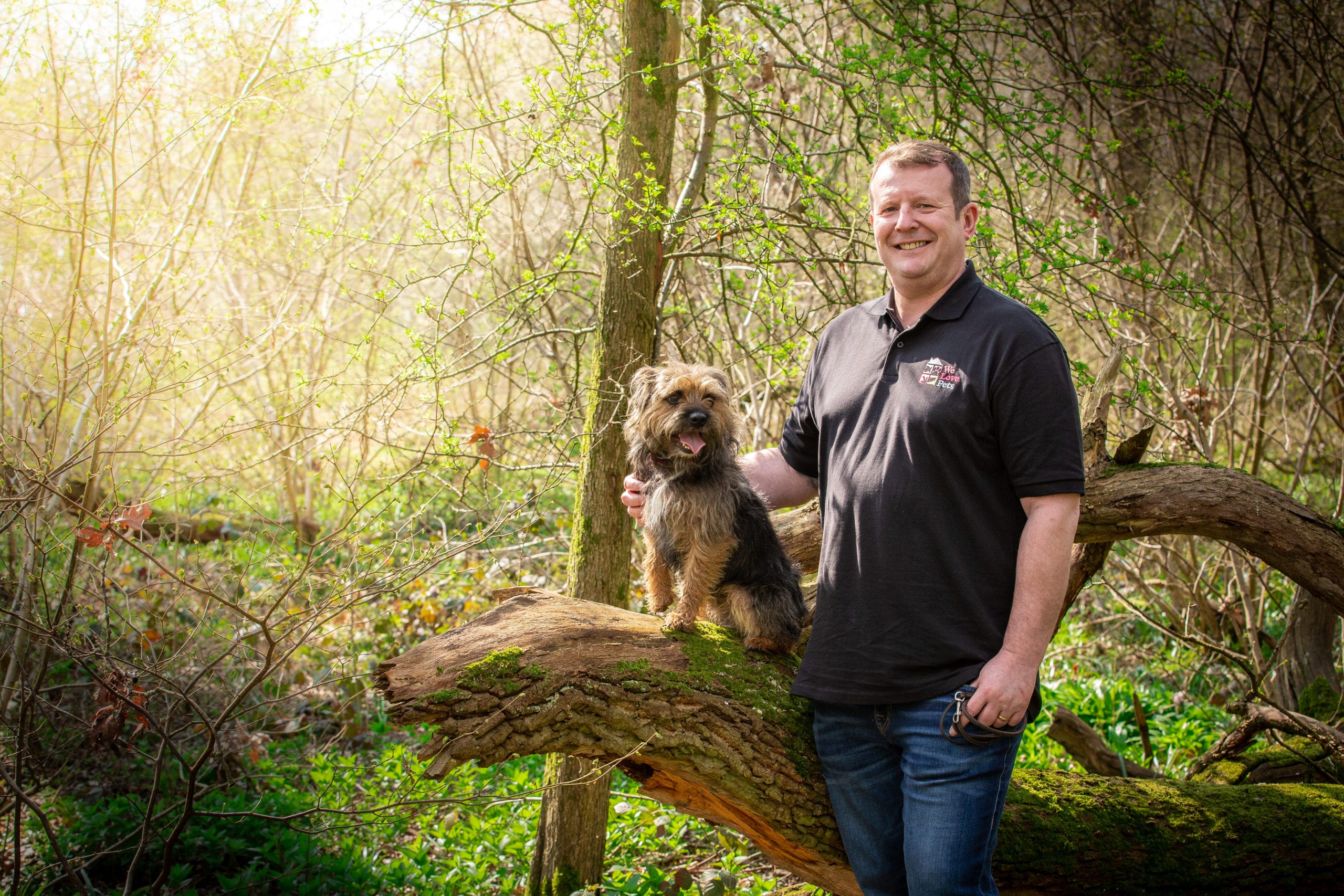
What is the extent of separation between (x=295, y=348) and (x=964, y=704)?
8.39 m

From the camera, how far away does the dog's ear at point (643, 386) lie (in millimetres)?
3973

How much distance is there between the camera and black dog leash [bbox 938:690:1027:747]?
2623 mm

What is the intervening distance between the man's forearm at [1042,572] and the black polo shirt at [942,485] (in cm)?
7

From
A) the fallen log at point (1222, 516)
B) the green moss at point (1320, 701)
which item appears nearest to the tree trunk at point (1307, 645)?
the green moss at point (1320, 701)

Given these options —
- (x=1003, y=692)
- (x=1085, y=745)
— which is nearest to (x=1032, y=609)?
(x=1003, y=692)

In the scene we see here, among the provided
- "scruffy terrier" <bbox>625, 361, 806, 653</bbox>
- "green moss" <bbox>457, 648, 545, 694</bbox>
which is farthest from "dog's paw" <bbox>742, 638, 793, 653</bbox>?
"green moss" <bbox>457, 648, 545, 694</bbox>

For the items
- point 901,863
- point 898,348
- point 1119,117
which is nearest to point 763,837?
point 901,863

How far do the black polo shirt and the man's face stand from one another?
3.9 inches

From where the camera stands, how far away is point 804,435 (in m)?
3.49

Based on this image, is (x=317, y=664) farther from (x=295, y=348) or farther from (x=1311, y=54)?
(x=1311, y=54)

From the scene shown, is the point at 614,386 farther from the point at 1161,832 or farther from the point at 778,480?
the point at 1161,832

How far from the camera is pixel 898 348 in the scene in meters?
2.92

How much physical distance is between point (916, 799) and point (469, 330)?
19.7ft

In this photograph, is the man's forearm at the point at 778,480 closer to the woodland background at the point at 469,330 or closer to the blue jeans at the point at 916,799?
the blue jeans at the point at 916,799
